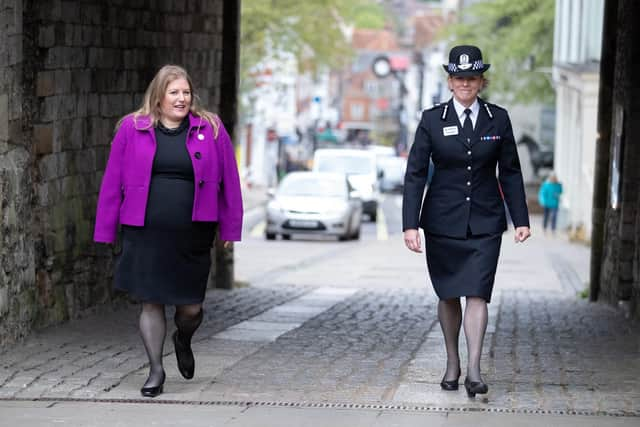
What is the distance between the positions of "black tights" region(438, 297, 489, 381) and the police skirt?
0.08 metres

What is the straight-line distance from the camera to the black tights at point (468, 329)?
25.1 feet

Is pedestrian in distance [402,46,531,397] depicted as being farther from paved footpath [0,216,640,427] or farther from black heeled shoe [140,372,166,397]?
black heeled shoe [140,372,166,397]

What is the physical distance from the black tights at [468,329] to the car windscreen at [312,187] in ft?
81.6

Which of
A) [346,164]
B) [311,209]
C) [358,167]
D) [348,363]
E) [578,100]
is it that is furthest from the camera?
[578,100]

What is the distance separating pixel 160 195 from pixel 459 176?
1.48 metres

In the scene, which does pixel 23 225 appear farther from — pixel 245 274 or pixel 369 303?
pixel 245 274

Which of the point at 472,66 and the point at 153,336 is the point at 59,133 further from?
the point at 472,66

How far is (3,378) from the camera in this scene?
802 centimetres

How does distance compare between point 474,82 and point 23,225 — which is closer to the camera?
point 474,82

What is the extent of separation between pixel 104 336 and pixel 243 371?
6.14ft

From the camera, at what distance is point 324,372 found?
335 inches

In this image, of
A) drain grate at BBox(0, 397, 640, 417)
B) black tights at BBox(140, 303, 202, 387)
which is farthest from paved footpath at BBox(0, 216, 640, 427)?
black tights at BBox(140, 303, 202, 387)

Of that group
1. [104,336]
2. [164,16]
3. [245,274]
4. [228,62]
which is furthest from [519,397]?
[245,274]

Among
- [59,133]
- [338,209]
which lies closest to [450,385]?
[59,133]
